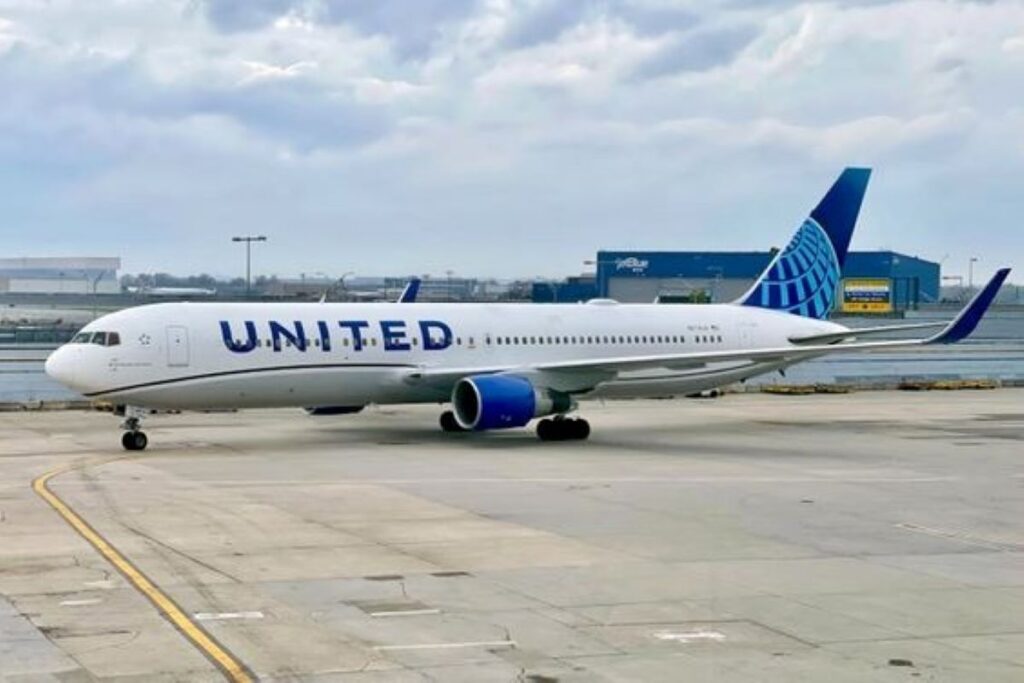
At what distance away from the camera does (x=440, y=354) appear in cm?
3706

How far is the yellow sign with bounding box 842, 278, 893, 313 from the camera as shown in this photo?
405 ft

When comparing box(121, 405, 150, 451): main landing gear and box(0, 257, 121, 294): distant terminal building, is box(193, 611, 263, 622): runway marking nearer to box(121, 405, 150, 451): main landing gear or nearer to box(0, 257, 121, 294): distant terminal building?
box(121, 405, 150, 451): main landing gear

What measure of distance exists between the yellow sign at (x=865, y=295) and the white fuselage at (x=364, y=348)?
82.8 m

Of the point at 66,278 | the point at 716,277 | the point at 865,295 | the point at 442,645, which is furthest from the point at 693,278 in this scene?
the point at 442,645

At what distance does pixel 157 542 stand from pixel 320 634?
633cm

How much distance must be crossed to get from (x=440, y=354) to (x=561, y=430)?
12.0 feet

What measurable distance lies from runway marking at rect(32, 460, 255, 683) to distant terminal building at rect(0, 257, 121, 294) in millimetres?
127850

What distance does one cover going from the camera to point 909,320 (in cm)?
9475

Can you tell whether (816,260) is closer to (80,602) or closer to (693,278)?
(80,602)

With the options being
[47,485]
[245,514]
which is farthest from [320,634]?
[47,485]

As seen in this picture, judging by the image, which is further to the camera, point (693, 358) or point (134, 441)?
point (693, 358)

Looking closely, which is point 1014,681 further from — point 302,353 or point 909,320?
point 909,320

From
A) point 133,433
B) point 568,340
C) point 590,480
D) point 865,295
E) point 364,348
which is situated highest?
point 865,295

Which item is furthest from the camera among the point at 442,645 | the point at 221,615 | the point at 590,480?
the point at 590,480
